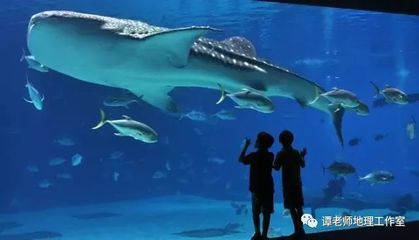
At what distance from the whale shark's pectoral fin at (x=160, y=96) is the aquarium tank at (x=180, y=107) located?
0.01m

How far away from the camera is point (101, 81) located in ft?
16.4

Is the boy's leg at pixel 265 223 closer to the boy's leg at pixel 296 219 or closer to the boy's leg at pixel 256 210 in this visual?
the boy's leg at pixel 256 210

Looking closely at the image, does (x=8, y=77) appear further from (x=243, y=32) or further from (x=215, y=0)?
(x=215, y=0)

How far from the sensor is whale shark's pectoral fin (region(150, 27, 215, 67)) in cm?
395

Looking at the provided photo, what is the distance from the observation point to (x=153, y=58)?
178 inches

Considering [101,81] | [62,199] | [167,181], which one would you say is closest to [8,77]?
[62,199]

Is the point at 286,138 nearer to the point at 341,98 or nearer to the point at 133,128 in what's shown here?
the point at 133,128

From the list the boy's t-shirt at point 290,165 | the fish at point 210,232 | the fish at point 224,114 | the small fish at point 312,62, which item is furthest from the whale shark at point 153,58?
the small fish at point 312,62

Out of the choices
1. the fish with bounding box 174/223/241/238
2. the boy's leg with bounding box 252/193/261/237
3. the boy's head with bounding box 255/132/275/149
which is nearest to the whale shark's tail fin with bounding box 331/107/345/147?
the boy's head with bounding box 255/132/275/149

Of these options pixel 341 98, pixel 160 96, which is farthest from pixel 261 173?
pixel 341 98

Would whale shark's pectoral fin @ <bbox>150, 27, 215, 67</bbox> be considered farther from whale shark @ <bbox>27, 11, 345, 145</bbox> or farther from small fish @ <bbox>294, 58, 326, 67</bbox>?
small fish @ <bbox>294, 58, 326, 67</bbox>

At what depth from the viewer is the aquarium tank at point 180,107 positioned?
4.19 meters

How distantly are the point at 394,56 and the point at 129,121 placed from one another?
801 inches

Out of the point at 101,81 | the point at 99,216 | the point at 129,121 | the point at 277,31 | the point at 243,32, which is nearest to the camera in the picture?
the point at 129,121
